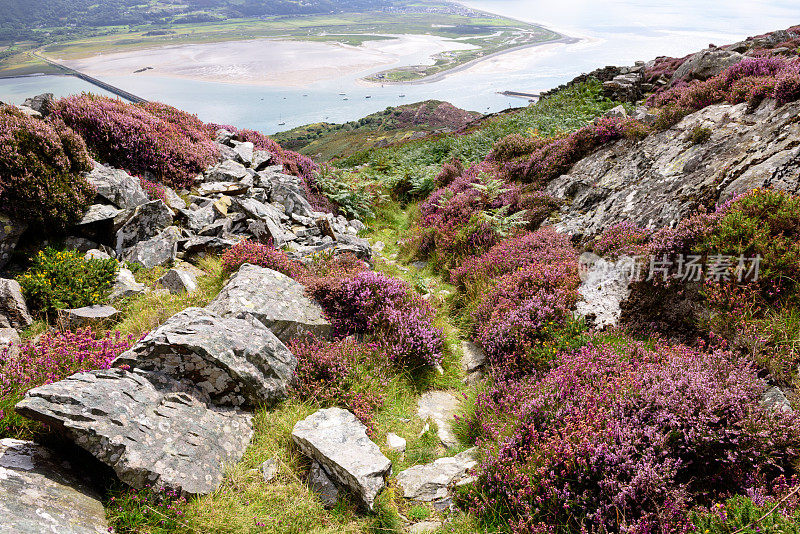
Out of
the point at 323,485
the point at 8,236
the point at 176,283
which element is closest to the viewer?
the point at 323,485

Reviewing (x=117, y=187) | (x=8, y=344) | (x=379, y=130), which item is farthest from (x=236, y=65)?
(x=8, y=344)

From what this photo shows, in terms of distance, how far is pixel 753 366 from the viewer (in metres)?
4.49

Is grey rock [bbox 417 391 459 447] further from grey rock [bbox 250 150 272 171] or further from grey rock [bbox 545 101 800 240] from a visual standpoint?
grey rock [bbox 250 150 272 171]

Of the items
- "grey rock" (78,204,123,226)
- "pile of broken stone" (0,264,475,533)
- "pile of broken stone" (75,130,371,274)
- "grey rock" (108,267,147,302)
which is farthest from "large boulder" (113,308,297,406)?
"grey rock" (78,204,123,226)

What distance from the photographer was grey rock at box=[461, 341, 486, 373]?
724cm

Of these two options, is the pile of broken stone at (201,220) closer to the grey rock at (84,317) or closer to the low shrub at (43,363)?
the grey rock at (84,317)

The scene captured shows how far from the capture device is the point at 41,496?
3.29 metres

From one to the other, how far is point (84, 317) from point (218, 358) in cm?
347

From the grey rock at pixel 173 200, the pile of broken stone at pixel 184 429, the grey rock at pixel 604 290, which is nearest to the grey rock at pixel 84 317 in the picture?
the pile of broken stone at pixel 184 429

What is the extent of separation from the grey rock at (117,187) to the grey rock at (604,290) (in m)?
11.3

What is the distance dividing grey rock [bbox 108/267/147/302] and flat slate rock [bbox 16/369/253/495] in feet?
11.8

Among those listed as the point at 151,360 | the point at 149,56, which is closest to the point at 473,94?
the point at 151,360

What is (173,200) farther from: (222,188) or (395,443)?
(395,443)

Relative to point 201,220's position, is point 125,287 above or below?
below
